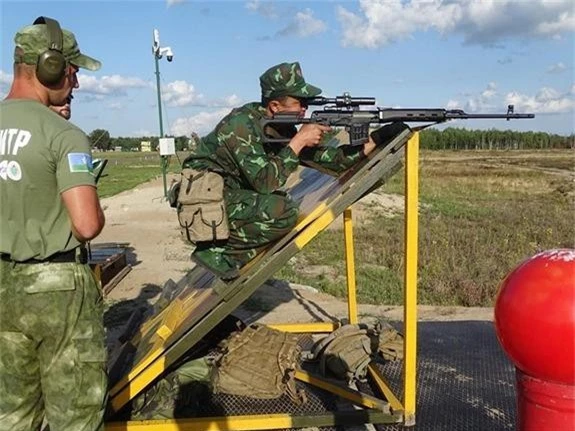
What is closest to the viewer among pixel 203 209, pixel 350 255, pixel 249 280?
pixel 249 280

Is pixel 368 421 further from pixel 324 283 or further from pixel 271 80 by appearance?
pixel 324 283

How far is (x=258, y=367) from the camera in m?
4.63

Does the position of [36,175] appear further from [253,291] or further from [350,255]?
[350,255]

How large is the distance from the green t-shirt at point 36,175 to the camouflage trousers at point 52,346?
122mm

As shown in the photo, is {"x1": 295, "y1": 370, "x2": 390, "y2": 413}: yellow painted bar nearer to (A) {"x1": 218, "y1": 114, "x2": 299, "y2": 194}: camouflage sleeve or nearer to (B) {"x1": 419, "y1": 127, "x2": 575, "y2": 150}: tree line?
(A) {"x1": 218, "y1": 114, "x2": 299, "y2": 194}: camouflage sleeve

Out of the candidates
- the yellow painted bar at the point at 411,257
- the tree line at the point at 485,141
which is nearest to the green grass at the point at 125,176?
the yellow painted bar at the point at 411,257

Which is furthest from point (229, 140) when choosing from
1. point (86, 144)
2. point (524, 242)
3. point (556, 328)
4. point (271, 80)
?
point (524, 242)

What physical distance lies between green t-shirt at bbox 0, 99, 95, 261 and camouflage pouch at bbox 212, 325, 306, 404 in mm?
2086

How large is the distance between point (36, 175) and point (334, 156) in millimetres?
2741

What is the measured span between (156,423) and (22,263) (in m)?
1.61

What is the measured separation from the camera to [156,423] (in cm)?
398

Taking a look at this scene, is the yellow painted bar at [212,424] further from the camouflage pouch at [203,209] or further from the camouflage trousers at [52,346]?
the camouflage pouch at [203,209]

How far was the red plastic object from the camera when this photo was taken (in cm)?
162

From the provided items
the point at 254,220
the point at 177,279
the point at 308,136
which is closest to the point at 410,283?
the point at 254,220
